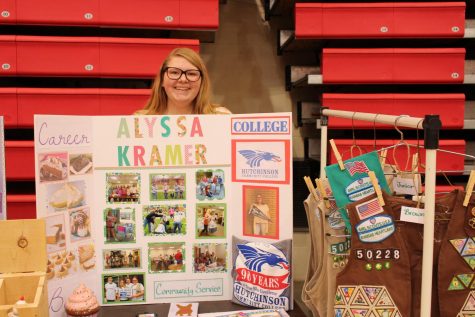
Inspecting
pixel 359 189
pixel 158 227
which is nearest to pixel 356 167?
pixel 359 189

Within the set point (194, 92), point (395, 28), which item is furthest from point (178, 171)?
point (395, 28)

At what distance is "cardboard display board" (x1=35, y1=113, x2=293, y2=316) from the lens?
1360mm

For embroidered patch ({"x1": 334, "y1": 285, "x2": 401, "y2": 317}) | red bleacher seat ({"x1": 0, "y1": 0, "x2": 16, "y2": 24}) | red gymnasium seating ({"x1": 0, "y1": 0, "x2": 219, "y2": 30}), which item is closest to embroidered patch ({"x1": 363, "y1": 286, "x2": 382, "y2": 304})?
embroidered patch ({"x1": 334, "y1": 285, "x2": 401, "y2": 317})

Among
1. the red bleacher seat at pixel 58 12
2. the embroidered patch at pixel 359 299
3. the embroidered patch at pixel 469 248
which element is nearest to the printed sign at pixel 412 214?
the embroidered patch at pixel 469 248

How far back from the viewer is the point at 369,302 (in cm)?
122

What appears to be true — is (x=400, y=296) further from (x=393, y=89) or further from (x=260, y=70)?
(x=260, y=70)

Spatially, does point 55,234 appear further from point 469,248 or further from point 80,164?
point 469,248

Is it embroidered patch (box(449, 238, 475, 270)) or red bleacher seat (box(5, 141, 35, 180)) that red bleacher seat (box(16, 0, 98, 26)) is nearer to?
red bleacher seat (box(5, 141, 35, 180))

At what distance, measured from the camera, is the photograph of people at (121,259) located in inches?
53.8

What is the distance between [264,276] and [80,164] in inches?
26.0

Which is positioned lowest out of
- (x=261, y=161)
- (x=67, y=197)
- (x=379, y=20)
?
(x=67, y=197)

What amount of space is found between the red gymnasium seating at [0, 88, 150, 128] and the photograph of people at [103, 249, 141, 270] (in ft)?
5.34

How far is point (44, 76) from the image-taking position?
283cm

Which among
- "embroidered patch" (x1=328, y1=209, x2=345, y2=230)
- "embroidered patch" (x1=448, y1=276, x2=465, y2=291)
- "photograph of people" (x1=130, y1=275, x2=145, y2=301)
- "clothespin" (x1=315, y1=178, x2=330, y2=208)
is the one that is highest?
"clothespin" (x1=315, y1=178, x2=330, y2=208)
